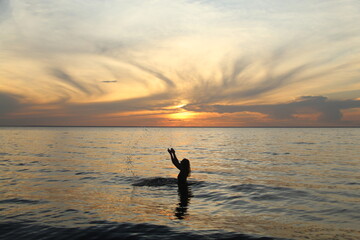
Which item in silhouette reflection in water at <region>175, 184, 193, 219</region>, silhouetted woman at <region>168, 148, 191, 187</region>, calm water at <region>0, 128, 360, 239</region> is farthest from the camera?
silhouetted woman at <region>168, 148, 191, 187</region>

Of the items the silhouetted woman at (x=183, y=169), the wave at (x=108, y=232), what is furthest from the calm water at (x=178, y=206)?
the silhouetted woman at (x=183, y=169)

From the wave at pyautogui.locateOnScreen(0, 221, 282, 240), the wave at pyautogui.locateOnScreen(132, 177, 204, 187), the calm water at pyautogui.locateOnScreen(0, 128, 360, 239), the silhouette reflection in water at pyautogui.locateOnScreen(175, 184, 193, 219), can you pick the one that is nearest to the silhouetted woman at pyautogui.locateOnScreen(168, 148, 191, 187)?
the silhouette reflection in water at pyautogui.locateOnScreen(175, 184, 193, 219)

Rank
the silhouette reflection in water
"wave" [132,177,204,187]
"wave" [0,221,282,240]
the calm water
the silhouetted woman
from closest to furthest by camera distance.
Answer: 1. "wave" [0,221,282,240]
2. the calm water
3. the silhouette reflection in water
4. the silhouetted woman
5. "wave" [132,177,204,187]

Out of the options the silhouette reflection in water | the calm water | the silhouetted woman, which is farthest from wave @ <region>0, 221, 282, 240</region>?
the silhouetted woman

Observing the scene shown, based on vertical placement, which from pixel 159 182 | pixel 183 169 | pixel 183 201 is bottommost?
pixel 183 201

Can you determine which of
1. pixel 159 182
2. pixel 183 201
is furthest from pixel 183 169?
pixel 159 182

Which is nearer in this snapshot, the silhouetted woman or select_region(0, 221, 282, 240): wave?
select_region(0, 221, 282, 240): wave

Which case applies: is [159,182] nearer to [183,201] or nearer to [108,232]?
[183,201]

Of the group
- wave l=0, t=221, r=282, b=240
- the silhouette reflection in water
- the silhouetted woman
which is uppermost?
the silhouetted woman

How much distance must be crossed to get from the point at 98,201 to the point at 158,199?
3.15 metres

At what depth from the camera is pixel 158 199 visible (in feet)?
48.1

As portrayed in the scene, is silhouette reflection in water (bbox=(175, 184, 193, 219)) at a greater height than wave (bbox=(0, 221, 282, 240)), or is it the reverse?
wave (bbox=(0, 221, 282, 240))

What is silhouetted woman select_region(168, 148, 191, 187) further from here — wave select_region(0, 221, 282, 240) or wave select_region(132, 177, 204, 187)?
wave select_region(0, 221, 282, 240)

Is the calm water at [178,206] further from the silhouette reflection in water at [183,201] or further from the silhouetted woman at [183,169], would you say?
the silhouetted woman at [183,169]
